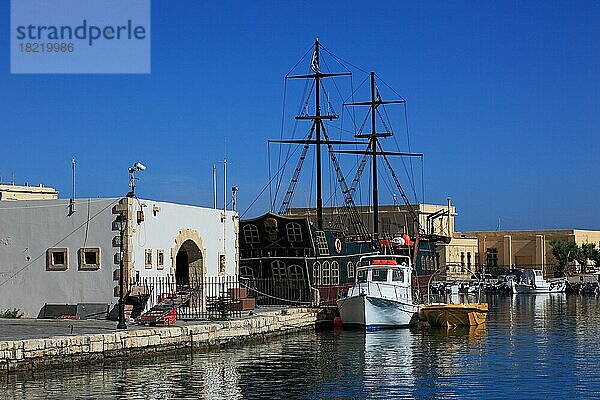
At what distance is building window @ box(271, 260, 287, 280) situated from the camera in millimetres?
47219

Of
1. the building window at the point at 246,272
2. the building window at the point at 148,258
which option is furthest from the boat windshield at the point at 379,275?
the building window at the point at 148,258

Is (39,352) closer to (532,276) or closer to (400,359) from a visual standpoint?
(400,359)

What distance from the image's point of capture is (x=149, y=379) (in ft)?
84.5

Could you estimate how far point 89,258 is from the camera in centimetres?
3516

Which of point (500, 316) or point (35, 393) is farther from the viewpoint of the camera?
point (500, 316)

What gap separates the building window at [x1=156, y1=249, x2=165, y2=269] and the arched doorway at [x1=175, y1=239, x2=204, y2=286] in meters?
2.67

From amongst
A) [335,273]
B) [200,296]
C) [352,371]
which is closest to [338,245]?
[335,273]

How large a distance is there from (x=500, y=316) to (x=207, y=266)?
2050 cm

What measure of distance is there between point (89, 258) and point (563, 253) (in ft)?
291

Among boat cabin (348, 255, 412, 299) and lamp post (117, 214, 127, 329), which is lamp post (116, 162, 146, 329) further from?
boat cabin (348, 255, 412, 299)

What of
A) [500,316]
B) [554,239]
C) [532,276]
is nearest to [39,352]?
[500,316]

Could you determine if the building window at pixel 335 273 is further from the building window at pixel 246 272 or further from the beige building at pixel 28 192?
the beige building at pixel 28 192

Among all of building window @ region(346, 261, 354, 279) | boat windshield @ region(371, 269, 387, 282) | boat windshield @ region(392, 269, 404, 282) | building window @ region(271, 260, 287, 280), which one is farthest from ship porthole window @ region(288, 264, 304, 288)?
boat windshield @ region(392, 269, 404, 282)

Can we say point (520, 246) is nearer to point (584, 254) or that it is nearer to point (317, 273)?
point (584, 254)
